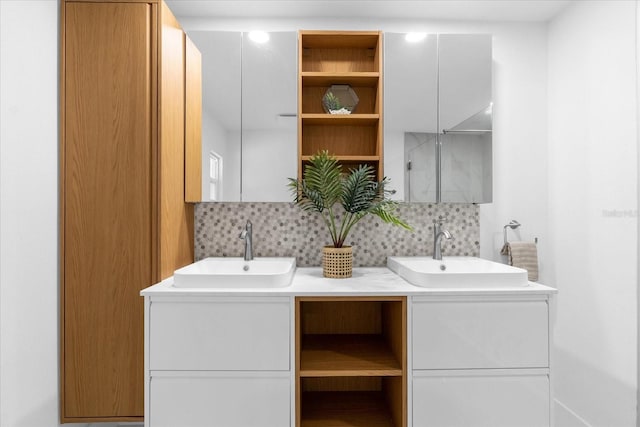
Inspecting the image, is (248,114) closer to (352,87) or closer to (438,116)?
(352,87)

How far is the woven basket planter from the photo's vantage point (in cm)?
179

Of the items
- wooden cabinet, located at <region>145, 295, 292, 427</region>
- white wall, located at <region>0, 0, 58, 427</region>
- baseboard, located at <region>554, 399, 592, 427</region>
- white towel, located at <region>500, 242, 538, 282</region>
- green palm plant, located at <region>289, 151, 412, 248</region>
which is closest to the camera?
white wall, located at <region>0, 0, 58, 427</region>

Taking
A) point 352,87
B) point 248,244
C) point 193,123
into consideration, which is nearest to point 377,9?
point 352,87

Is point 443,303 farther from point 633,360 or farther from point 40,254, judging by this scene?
point 40,254

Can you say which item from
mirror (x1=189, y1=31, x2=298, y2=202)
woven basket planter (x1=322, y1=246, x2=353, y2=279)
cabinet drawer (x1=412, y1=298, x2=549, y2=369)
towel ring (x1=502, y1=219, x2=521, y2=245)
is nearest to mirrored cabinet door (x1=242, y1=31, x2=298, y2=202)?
mirror (x1=189, y1=31, x2=298, y2=202)

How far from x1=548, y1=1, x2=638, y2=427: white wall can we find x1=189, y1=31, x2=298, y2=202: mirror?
1.54m

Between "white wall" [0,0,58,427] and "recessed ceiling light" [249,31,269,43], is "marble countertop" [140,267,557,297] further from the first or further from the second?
"recessed ceiling light" [249,31,269,43]

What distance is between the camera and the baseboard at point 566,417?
1.93 meters

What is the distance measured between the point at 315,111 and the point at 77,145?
120 cm

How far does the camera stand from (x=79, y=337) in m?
1.60

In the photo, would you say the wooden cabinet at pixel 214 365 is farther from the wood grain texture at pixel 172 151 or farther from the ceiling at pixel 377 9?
the ceiling at pixel 377 9

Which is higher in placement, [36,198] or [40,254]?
[36,198]

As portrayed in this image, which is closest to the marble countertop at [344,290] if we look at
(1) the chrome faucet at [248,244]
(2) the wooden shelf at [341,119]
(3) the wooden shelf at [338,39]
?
(1) the chrome faucet at [248,244]

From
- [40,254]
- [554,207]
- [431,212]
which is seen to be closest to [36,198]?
[40,254]
